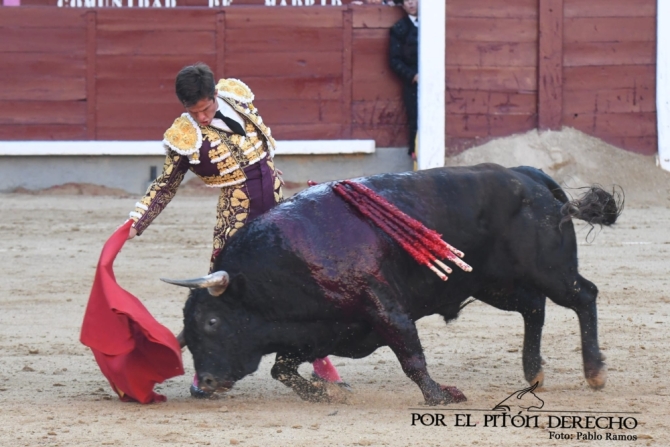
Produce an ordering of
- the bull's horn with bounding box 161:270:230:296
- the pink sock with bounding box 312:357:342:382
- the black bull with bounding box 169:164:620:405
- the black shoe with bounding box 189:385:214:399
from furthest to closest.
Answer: the pink sock with bounding box 312:357:342:382 < the black shoe with bounding box 189:385:214:399 < the black bull with bounding box 169:164:620:405 < the bull's horn with bounding box 161:270:230:296

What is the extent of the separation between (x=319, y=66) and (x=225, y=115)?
5559 mm

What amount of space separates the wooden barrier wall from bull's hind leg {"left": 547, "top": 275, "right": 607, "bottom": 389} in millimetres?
5380

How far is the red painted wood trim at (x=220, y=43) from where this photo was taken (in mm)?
9023

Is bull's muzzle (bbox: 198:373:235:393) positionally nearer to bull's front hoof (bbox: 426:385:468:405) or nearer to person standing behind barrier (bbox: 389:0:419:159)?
bull's front hoof (bbox: 426:385:468:405)

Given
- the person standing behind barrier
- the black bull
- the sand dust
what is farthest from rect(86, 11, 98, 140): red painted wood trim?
the black bull

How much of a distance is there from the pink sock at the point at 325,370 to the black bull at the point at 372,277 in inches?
6.0

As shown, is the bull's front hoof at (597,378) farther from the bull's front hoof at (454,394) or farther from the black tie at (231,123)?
the black tie at (231,123)

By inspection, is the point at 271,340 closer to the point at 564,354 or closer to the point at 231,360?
the point at 231,360

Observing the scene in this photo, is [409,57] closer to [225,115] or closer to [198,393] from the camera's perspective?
[225,115]

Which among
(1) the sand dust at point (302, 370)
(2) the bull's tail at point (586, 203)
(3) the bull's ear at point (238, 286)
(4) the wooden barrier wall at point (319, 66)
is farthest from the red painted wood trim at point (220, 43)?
(3) the bull's ear at point (238, 286)

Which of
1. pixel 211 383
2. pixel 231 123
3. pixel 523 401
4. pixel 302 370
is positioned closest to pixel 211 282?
pixel 211 383

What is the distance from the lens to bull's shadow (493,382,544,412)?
11.1 ft

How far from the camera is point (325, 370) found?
3.74 metres

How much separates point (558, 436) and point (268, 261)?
3.25 ft
